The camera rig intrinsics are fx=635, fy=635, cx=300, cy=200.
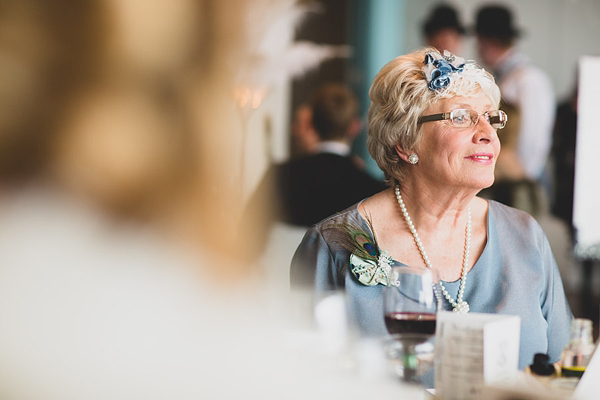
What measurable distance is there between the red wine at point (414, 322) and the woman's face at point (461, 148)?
2.46ft

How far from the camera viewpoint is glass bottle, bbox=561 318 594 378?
115 centimetres

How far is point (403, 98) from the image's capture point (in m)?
1.73

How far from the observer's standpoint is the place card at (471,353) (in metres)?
0.91

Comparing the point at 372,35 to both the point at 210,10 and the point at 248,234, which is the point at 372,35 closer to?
the point at 248,234

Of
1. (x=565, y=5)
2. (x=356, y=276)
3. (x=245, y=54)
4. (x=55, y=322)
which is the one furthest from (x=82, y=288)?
(x=565, y=5)

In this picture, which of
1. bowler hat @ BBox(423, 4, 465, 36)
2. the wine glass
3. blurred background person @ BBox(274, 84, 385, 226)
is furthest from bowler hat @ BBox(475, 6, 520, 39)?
the wine glass

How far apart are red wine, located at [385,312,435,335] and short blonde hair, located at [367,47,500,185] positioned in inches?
33.7

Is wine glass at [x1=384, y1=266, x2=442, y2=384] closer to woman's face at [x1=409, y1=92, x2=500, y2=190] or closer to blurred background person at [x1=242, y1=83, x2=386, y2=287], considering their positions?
woman's face at [x1=409, y1=92, x2=500, y2=190]

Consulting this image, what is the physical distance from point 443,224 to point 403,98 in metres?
0.37

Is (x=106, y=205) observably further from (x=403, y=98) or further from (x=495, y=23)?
(x=495, y=23)

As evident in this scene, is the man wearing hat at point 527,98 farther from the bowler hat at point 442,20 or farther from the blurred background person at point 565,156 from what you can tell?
the bowler hat at point 442,20

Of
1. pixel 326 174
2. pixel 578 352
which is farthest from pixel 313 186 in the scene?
pixel 578 352

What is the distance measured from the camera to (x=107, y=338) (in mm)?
1177

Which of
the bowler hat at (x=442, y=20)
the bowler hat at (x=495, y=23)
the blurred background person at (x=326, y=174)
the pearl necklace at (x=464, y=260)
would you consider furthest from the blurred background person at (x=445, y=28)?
the pearl necklace at (x=464, y=260)
